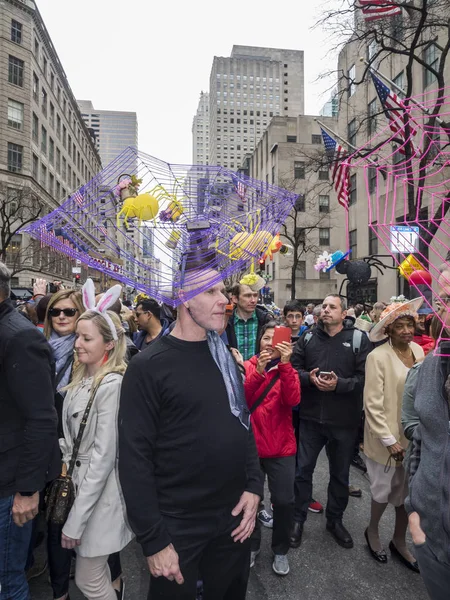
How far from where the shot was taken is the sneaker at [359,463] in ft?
17.3

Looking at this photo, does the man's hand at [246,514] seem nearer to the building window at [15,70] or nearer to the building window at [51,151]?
the building window at [15,70]

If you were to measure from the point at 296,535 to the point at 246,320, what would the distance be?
88.6 inches

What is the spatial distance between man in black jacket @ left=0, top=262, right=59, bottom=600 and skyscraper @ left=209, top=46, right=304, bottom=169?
407ft

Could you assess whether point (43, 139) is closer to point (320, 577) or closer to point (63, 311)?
point (63, 311)

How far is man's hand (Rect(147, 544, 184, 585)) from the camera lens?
1.76 metres

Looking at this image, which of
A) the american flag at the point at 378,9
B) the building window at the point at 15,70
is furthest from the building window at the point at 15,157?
the american flag at the point at 378,9

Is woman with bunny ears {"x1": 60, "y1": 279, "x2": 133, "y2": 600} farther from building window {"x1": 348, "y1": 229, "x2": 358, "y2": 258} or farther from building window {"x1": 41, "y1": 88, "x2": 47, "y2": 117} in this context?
building window {"x1": 41, "y1": 88, "x2": 47, "y2": 117}

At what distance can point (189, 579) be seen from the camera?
73.8 inches

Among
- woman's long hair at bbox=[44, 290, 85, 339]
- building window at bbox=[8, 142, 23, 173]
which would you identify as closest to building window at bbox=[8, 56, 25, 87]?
building window at bbox=[8, 142, 23, 173]

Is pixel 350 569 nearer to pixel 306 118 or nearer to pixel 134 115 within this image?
pixel 306 118

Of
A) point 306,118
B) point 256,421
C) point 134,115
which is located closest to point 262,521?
point 256,421

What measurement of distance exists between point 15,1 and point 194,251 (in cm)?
4810

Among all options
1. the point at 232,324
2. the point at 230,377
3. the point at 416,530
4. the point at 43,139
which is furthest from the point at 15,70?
the point at 416,530

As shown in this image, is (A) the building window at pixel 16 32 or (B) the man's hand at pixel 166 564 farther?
(A) the building window at pixel 16 32
